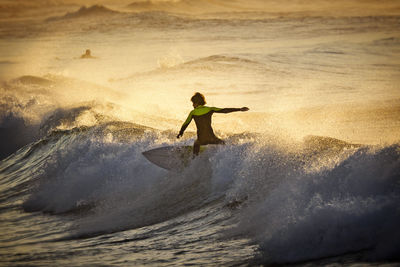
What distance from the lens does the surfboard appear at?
10055mm

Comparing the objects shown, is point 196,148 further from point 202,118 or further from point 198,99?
point 198,99

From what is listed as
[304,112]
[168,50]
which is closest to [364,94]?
[304,112]

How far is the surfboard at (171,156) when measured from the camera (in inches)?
396

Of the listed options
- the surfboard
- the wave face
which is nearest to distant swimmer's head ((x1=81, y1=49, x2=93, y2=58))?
the wave face

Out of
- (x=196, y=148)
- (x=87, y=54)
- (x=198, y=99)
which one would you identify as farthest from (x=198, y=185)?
(x=87, y=54)

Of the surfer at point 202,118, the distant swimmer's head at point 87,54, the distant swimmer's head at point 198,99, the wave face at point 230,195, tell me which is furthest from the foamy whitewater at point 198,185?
the distant swimmer's head at point 87,54

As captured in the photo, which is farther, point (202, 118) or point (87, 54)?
point (87, 54)

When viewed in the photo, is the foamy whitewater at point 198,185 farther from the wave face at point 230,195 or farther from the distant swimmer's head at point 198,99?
the distant swimmer's head at point 198,99

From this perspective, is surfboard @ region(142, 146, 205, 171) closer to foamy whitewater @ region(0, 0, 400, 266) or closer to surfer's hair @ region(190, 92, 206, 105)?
foamy whitewater @ region(0, 0, 400, 266)

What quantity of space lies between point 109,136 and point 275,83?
99.0 feet

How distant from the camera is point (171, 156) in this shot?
404 inches

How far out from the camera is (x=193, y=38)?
6862cm

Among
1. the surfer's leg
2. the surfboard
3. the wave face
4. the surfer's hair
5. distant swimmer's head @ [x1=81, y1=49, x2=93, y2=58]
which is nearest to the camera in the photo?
the wave face

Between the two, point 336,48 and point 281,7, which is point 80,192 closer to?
point 336,48
